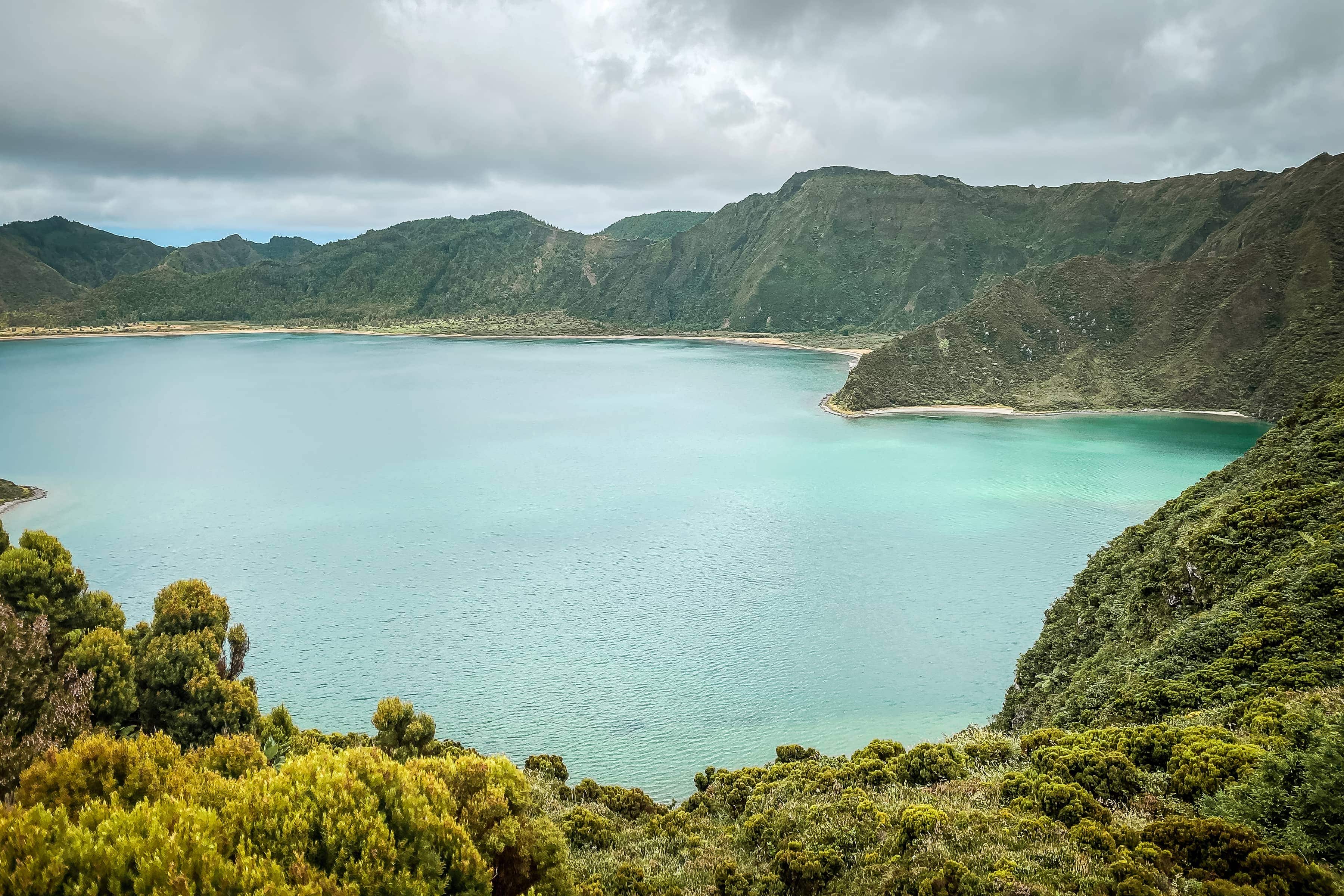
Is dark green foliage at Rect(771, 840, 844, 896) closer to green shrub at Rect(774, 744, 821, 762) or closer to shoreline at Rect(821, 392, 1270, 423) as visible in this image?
green shrub at Rect(774, 744, 821, 762)

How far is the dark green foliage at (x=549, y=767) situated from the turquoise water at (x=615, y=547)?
2740mm

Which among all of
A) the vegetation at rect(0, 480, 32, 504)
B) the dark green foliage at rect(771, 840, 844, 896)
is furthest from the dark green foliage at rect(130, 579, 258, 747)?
the vegetation at rect(0, 480, 32, 504)

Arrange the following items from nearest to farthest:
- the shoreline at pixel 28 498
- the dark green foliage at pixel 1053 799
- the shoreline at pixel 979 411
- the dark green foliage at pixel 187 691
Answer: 1. the dark green foliage at pixel 1053 799
2. the dark green foliage at pixel 187 691
3. the shoreline at pixel 28 498
4. the shoreline at pixel 979 411

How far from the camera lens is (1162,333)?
322 ft

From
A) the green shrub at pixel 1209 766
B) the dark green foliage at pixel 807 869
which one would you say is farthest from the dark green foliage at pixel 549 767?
the green shrub at pixel 1209 766

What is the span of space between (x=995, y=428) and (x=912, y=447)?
16415 mm

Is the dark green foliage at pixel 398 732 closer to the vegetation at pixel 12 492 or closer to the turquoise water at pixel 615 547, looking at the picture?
the turquoise water at pixel 615 547

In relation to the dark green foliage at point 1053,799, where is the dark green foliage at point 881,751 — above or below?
below

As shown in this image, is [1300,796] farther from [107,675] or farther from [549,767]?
[107,675]

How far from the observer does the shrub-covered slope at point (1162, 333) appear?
282 ft

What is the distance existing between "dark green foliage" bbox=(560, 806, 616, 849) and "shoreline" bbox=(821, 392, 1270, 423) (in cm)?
7722

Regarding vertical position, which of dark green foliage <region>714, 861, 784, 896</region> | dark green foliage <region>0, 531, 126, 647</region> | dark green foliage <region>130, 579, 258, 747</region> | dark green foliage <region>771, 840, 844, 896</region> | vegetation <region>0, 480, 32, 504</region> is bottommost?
vegetation <region>0, 480, 32, 504</region>

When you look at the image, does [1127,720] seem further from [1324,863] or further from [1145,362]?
[1145,362]

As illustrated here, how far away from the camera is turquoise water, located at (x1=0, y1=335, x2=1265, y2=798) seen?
1003 inches
